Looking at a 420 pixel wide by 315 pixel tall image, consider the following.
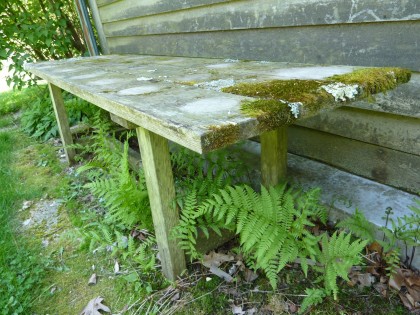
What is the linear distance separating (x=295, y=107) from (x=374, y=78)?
46 cm

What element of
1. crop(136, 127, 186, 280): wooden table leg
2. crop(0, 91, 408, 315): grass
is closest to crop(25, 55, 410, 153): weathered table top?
crop(136, 127, 186, 280): wooden table leg

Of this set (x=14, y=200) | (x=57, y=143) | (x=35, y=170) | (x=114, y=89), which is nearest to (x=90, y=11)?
(x=57, y=143)

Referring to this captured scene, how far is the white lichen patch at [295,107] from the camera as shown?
1.09 m

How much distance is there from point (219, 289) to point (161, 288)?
0.33 m

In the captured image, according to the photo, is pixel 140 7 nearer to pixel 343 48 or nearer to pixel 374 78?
pixel 343 48

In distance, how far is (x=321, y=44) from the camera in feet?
6.71

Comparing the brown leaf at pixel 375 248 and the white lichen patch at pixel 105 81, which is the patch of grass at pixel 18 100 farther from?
the brown leaf at pixel 375 248

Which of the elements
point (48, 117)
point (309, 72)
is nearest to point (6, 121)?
point (48, 117)

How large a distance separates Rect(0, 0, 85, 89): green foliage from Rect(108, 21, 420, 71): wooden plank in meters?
2.99

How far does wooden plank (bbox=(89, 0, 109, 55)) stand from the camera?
4973 mm

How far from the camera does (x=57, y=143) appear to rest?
4617mm

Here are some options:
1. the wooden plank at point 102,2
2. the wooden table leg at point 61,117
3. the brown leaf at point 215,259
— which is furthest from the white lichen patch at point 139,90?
the wooden plank at point 102,2

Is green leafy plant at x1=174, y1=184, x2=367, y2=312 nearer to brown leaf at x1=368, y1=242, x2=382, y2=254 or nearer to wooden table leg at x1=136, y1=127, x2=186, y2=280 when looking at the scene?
wooden table leg at x1=136, y1=127, x2=186, y2=280

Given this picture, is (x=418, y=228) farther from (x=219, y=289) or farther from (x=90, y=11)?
(x=90, y=11)
